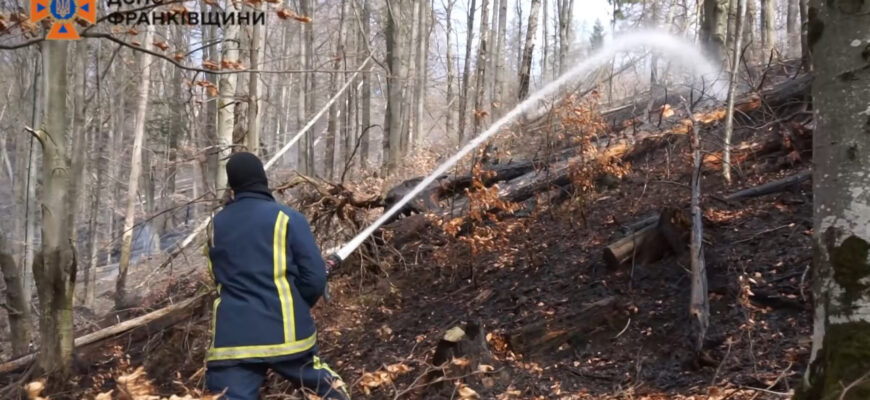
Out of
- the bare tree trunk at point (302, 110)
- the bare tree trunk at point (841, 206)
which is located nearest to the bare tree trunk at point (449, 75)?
the bare tree trunk at point (302, 110)

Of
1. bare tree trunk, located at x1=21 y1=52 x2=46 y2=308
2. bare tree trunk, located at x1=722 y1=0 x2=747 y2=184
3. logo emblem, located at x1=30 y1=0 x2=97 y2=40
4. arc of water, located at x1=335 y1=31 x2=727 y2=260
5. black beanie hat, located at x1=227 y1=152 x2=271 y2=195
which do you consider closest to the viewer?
black beanie hat, located at x1=227 y1=152 x2=271 y2=195

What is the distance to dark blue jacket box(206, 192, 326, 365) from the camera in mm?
3107

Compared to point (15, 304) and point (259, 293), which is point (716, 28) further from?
point (15, 304)

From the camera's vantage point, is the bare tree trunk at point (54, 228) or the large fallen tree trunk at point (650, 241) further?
the large fallen tree trunk at point (650, 241)

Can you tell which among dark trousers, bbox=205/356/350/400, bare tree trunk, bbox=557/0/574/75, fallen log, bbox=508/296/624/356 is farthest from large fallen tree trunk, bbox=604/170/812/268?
bare tree trunk, bbox=557/0/574/75

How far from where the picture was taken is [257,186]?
10.9 feet

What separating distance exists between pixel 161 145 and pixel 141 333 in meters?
20.3

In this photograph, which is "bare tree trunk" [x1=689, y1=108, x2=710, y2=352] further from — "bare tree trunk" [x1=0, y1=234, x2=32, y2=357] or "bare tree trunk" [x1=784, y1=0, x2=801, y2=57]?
"bare tree trunk" [x1=784, y1=0, x2=801, y2=57]

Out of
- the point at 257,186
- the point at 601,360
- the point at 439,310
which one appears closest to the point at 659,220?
the point at 601,360

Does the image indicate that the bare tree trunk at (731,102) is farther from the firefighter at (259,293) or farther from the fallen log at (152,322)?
the fallen log at (152,322)

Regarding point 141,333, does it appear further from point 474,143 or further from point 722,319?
point 722,319

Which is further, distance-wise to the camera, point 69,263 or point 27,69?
point 27,69

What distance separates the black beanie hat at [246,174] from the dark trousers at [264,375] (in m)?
0.93

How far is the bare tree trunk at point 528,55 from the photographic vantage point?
11.1m
